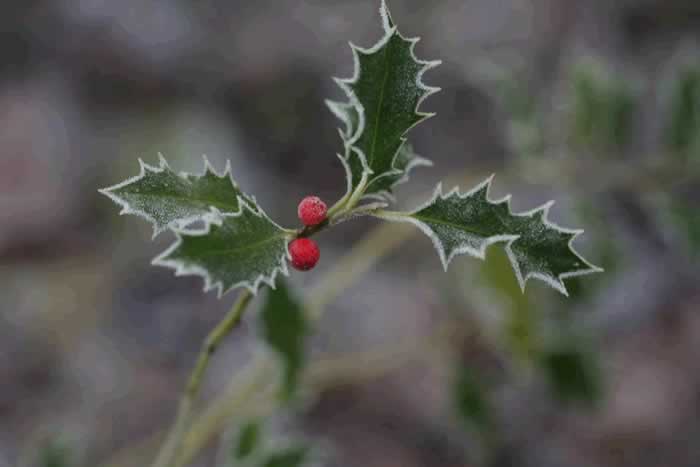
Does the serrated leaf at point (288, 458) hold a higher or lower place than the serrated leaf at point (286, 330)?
lower

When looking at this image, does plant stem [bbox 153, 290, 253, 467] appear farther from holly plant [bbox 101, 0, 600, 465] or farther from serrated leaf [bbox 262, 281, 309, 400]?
serrated leaf [bbox 262, 281, 309, 400]

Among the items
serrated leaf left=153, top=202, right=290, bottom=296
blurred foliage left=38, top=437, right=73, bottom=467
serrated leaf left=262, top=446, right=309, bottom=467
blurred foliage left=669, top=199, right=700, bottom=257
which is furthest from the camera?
blurred foliage left=669, top=199, right=700, bottom=257

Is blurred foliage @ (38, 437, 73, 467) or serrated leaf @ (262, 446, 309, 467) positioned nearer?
serrated leaf @ (262, 446, 309, 467)

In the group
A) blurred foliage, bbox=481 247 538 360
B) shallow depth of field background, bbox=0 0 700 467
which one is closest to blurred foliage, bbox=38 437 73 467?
shallow depth of field background, bbox=0 0 700 467

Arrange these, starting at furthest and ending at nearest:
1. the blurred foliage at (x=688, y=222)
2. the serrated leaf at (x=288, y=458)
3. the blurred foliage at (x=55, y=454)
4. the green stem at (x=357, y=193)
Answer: the blurred foliage at (x=688, y=222), the blurred foliage at (x=55, y=454), the serrated leaf at (x=288, y=458), the green stem at (x=357, y=193)

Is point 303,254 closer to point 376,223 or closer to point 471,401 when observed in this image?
point 471,401

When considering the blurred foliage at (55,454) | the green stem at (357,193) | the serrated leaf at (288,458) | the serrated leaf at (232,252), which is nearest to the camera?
the serrated leaf at (232,252)

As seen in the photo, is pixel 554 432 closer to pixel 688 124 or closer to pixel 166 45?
pixel 688 124

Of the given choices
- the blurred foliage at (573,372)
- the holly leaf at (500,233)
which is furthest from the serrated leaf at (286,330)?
the blurred foliage at (573,372)

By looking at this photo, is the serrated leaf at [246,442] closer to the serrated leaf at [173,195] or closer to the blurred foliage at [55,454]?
the blurred foliage at [55,454]
